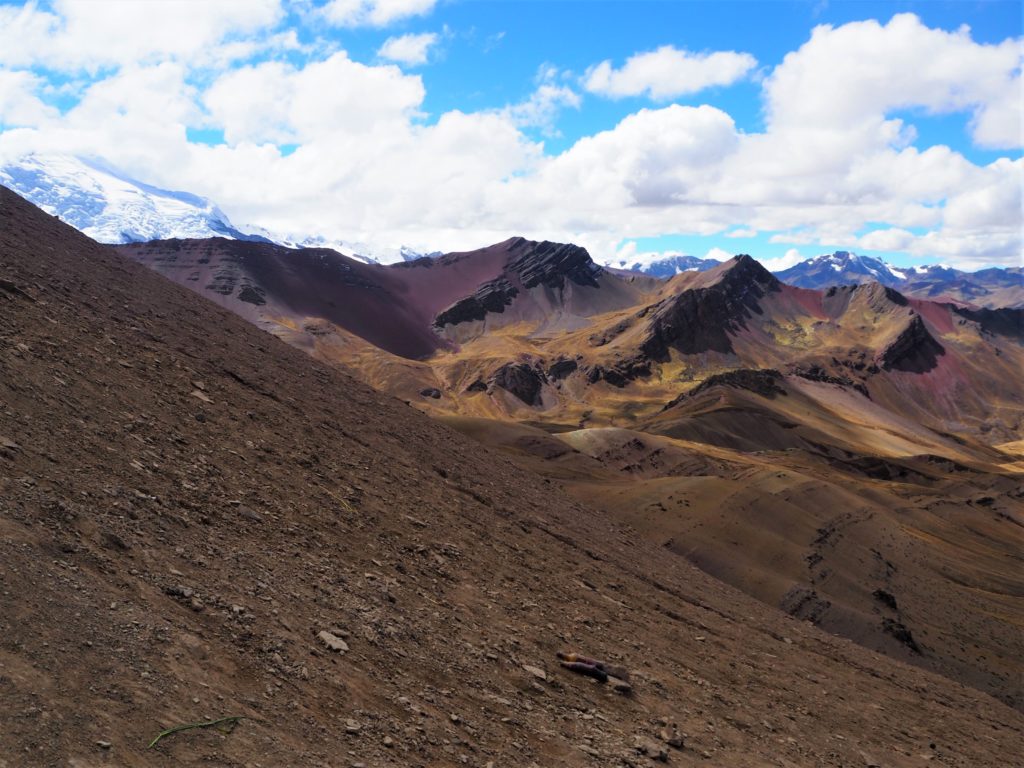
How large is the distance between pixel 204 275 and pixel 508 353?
53.6 metres

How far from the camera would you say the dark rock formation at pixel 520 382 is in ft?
366

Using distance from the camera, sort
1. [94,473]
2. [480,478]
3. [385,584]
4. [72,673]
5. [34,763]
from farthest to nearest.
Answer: [480,478] < [385,584] < [94,473] < [72,673] < [34,763]

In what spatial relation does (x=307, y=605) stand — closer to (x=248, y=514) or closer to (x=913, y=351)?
(x=248, y=514)

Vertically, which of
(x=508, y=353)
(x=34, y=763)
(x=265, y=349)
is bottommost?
(x=34, y=763)

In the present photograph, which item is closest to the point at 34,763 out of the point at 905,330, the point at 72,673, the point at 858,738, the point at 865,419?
the point at 72,673

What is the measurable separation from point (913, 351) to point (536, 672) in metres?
153

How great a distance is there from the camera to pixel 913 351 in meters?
145

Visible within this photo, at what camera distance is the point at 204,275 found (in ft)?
433

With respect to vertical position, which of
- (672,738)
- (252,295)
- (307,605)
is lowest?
(672,738)

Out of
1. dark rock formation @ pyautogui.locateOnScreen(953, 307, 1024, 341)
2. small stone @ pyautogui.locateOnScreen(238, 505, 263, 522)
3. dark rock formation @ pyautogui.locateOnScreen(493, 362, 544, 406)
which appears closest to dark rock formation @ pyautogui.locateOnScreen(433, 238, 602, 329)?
dark rock formation @ pyautogui.locateOnScreen(493, 362, 544, 406)

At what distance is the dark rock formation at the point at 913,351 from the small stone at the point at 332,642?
146 meters

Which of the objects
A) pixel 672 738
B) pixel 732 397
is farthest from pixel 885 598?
pixel 732 397

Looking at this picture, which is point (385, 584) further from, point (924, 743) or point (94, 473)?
point (924, 743)

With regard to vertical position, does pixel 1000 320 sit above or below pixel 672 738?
above
